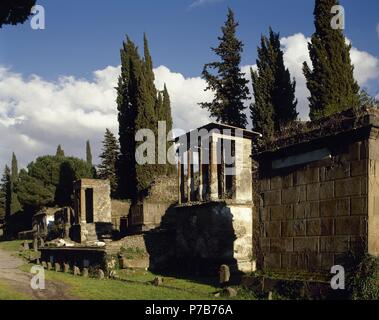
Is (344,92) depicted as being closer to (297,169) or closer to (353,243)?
(297,169)

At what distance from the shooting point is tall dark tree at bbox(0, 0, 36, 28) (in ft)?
41.7

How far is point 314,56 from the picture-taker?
2659cm

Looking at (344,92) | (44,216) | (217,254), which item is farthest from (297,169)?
(44,216)

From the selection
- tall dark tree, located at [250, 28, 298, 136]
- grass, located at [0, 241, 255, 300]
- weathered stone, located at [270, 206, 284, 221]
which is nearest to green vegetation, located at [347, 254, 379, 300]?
weathered stone, located at [270, 206, 284, 221]

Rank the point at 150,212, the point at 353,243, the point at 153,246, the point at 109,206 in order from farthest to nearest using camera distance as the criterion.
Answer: the point at 109,206 → the point at 150,212 → the point at 153,246 → the point at 353,243

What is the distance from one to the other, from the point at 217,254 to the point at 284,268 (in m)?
9.99

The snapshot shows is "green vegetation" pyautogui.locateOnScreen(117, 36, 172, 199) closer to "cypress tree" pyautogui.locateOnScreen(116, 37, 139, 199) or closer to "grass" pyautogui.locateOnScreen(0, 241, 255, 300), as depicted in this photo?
"cypress tree" pyautogui.locateOnScreen(116, 37, 139, 199)

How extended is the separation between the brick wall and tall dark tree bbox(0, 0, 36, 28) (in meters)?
8.03

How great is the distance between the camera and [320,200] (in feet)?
34.9

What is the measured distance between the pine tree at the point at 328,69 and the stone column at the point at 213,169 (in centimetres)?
603

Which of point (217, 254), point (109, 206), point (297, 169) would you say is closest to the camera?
point (297, 169)

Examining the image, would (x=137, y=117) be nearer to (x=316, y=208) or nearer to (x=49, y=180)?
(x=49, y=180)

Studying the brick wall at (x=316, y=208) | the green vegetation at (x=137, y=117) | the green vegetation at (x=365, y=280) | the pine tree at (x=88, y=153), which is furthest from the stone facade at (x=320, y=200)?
the pine tree at (x=88, y=153)

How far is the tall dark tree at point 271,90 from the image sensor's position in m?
29.5
